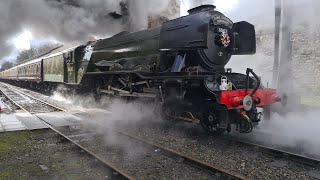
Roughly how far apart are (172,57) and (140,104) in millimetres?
1501

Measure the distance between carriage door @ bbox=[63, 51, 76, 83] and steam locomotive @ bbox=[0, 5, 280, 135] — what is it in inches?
148

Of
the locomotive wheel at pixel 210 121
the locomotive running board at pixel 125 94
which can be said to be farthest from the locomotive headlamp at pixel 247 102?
the locomotive running board at pixel 125 94

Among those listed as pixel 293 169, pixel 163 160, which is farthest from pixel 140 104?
pixel 293 169

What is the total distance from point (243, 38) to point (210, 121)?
205cm

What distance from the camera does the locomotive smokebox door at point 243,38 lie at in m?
6.73

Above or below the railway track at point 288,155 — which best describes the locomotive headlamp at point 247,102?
above

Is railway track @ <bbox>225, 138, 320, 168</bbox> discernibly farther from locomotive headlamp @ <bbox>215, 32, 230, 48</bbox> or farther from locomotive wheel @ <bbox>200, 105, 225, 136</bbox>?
locomotive headlamp @ <bbox>215, 32, 230, 48</bbox>

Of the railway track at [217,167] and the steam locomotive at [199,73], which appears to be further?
the steam locomotive at [199,73]

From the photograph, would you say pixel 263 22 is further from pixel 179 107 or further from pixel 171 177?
pixel 171 177

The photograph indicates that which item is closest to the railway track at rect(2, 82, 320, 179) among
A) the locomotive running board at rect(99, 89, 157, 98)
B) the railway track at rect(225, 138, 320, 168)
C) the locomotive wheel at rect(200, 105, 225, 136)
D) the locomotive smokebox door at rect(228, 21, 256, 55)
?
the railway track at rect(225, 138, 320, 168)

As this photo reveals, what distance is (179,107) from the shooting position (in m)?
6.50

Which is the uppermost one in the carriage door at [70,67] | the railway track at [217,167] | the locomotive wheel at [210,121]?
the carriage door at [70,67]

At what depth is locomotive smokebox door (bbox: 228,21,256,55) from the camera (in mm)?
6734

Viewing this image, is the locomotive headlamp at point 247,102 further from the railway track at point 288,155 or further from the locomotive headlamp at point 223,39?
the locomotive headlamp at point 223,39
